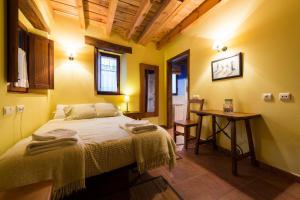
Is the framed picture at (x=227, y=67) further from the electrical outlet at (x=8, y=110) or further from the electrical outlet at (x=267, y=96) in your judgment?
the electrical outlet at (x=8, y=110)

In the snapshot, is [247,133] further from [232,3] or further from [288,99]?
[232,3]

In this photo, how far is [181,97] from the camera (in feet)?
16.4

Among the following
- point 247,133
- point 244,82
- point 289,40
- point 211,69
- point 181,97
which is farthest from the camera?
point 181,97

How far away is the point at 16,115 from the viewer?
61.9 inches

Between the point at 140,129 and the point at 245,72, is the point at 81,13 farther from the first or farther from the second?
the point at 245,72

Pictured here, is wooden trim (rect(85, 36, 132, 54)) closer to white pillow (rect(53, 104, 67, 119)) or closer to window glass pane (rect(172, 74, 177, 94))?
white pillow (rect(53, 104, 67, 119))

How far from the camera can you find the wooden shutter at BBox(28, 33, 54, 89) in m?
2.19

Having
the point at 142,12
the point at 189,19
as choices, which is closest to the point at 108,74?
the point at 142,12

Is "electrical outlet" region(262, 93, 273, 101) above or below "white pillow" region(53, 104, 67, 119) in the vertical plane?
above

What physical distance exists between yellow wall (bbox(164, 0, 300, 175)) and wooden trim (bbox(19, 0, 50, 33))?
2.89 m

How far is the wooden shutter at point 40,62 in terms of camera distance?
2.19 m

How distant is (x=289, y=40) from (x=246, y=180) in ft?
5.71

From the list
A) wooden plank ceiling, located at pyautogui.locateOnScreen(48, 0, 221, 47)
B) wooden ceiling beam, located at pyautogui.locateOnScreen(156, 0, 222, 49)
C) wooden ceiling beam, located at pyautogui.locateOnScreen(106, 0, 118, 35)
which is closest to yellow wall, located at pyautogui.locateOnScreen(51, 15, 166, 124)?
wooden plank ceiling, located at pyautogui.locateOnScreen(48, 0, 221, 47)

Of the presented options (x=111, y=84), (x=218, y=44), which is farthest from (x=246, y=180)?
(x=111, y=84)
